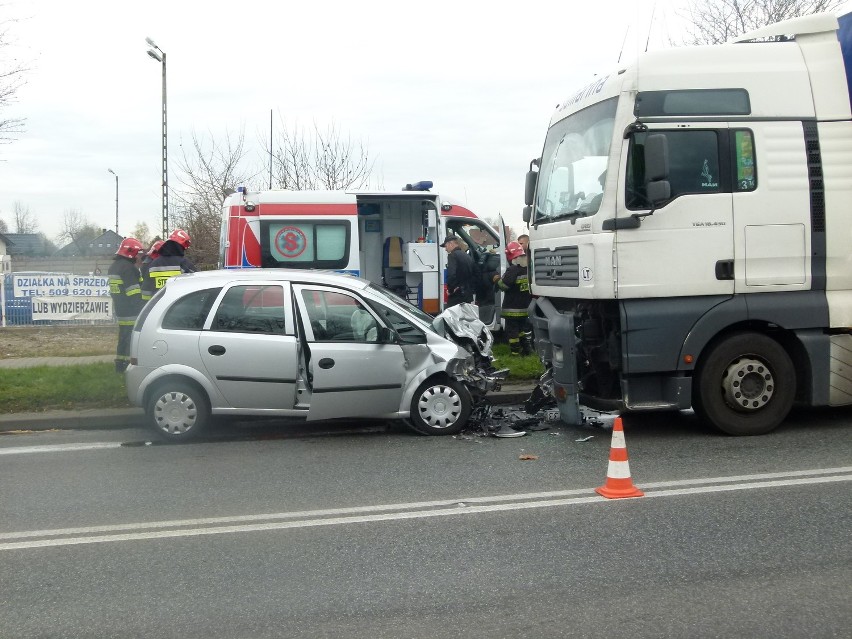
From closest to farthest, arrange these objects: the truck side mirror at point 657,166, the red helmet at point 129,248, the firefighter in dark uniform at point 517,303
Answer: the truck side mirror at point 657,166, the red helmet at point 129,248, the firefighter in dark uniform at point 517,303

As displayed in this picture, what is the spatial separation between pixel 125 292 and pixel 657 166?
7.42 metres

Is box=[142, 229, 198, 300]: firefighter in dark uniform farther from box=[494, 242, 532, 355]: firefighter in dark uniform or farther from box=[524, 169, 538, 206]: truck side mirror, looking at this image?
box=[524, 169, 538, 206]: truck side mirror

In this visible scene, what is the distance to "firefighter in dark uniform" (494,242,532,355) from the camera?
1278 centimetres

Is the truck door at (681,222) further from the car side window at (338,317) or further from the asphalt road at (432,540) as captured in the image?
the car side window at (338,317)

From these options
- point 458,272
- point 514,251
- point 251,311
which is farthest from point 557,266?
point 458,272

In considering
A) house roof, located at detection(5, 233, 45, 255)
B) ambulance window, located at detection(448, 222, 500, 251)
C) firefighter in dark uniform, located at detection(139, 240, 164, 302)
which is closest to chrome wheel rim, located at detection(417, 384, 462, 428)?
firefighter in dark uniform, located at detection(139, 240, 164, 302)

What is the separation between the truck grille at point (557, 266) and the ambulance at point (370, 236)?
4971 millimetres

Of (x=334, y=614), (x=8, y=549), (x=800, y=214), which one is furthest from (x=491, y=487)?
(x=800, y=214)

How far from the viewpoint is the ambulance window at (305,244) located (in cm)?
1338

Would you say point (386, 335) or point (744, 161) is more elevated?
point (744, 161)

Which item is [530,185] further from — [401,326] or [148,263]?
[148,263]

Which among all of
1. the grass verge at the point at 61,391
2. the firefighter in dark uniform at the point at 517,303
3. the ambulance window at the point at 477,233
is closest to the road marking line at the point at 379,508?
the grass verge at the point at 61,391

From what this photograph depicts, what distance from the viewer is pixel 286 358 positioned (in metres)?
8.36

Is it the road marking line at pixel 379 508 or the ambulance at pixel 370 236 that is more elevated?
the ambulance at pixel 370 236
